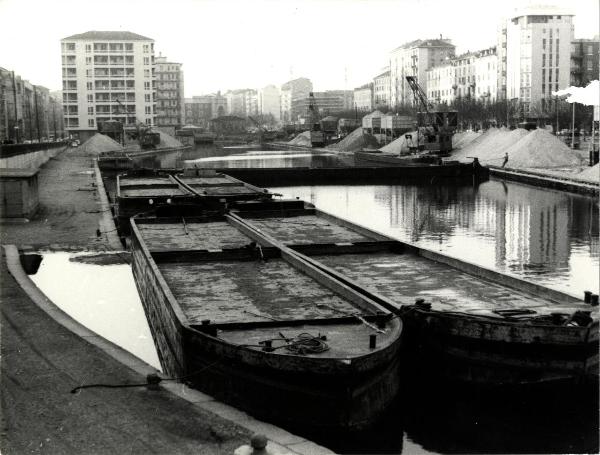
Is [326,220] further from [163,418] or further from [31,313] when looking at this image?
[163,418]

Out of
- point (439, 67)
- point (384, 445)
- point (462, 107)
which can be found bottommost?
point (384, 445)

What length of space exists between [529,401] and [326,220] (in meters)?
12.7

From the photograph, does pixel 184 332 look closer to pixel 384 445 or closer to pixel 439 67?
pixel 384 445

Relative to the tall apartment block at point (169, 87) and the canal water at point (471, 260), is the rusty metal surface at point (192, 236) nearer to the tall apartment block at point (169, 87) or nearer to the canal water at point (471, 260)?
the canal water at point (471, 260)

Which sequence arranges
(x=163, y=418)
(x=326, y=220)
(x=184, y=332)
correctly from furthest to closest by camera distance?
(x=326, y=220), (x=184, y=332), (x=163, y=418)

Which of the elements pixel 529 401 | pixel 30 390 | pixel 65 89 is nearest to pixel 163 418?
pixel 30 390

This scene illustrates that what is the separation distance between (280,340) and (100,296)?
27.9 ft

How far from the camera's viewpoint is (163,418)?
8172 millimetres

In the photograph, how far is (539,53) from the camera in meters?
111

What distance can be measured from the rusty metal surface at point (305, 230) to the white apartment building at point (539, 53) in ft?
285

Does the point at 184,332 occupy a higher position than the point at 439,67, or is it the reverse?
the point at 439,67

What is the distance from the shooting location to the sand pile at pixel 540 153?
5225cm

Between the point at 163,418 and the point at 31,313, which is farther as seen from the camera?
the point at 31,313

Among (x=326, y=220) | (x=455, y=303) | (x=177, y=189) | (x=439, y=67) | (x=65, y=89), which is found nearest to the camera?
(x=455, y=303)
